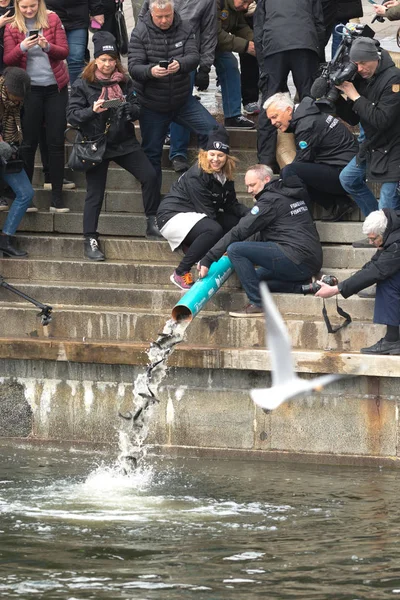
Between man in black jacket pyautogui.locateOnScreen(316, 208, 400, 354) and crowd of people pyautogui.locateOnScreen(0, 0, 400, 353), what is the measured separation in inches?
0.5

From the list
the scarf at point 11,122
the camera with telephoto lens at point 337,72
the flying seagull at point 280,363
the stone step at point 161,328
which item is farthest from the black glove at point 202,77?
the flying seagull at point 280,363

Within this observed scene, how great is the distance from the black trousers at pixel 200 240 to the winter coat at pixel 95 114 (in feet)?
3.61

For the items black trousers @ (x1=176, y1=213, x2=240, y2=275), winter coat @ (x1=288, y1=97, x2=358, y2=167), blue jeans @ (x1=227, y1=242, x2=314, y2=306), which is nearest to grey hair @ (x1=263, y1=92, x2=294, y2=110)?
winter coat @ (x1=288, y1=97, x2=358, y2=167)

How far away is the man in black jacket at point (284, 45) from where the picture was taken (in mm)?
12234

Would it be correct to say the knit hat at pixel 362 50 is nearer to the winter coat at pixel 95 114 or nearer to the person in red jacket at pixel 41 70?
the winter coat at pixel 95 114

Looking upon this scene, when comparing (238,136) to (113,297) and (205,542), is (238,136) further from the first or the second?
(205,542)

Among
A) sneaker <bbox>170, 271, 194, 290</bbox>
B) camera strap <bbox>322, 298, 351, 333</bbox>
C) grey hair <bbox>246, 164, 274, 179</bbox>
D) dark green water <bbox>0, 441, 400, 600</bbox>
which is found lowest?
dark green water <bbox>0, 441, 400, 600</bbox>

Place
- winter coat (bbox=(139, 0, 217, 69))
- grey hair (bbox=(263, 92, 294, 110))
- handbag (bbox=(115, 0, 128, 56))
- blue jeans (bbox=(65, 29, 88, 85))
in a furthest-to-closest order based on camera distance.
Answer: handbag (bbox=(115, 0, 128, 56)), blue jeans (bbox=(65, 29, 88, 85)), winter coat (bbox=(139, 0, 217, 69)), grey hair (bbox=(263, 92, 294, 110))

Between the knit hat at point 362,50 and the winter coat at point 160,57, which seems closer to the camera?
the knit hat at point 362,50

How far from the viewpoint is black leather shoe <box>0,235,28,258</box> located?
40.7 ft

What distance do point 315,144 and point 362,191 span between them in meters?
0.56

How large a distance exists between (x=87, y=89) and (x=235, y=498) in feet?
12.8

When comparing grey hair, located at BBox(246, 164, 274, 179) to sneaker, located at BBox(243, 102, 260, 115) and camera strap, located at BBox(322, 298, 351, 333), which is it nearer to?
camera strap, located at BBox(322, 298, 351, 333)

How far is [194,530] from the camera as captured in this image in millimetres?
9336
